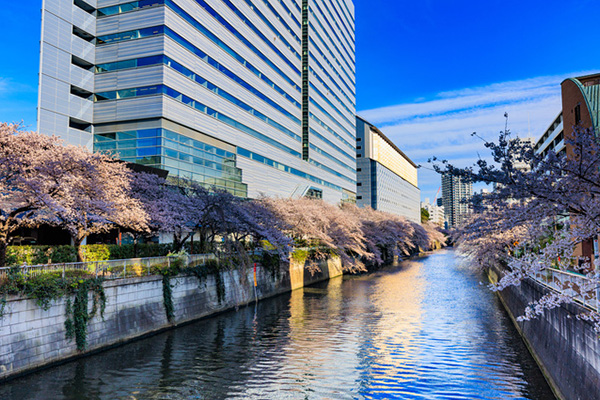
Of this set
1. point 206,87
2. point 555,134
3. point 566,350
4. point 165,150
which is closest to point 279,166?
point 206,87

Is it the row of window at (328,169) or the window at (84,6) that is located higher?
the window at (84,6)

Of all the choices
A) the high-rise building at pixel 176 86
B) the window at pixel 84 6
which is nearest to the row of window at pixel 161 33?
the high-rise building at pixel 176 86

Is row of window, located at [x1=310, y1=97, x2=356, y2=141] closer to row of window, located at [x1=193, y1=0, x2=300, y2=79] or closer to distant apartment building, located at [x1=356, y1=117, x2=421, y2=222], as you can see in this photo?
row of window, located at [x1=193, y1=0, x2=300, y2=79]

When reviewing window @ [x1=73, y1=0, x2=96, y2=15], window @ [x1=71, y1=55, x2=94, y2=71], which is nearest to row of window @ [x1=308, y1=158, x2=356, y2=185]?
window @ [x1=71, y1=55, x2=94, y2=71]

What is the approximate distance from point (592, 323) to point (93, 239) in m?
35.9

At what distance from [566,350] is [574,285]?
7.62ft

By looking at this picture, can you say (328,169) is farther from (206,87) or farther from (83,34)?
(83,34)

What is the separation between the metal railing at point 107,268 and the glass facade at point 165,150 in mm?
15717

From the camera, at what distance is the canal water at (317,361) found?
1531 centimetres

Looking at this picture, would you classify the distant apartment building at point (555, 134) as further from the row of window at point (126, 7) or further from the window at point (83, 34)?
the window at point (83, 34)

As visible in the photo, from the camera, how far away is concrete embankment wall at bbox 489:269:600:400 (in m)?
11.3

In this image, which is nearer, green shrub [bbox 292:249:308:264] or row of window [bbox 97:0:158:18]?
row of window [bbox 97:0:158:18]

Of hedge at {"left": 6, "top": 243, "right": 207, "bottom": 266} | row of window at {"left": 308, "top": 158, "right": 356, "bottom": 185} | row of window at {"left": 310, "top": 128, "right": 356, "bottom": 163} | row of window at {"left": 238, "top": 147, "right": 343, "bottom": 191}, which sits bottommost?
hedge at {"left": 6, "top": 243, "right": 207, "bottom": 266}

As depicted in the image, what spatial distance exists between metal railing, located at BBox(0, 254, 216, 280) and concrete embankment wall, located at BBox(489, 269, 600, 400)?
63.2 ft
